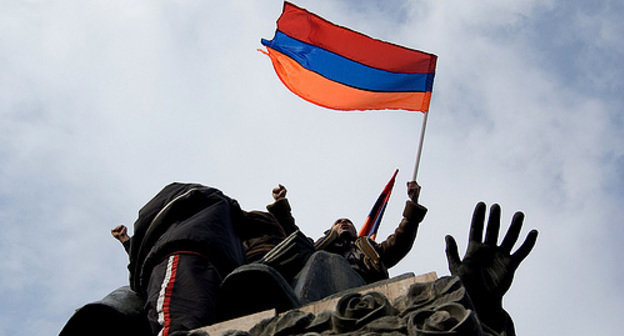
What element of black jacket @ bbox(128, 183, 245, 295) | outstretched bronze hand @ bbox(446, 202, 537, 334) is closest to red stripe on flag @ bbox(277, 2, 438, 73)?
black jacket @ bbox(128, 183, 245, 295)

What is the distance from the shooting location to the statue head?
8.88 m

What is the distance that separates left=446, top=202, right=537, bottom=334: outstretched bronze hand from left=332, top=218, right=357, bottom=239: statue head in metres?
3.25

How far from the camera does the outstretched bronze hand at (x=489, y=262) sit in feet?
17.2

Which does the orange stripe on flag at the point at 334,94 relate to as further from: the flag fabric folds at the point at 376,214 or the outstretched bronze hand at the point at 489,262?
the outstretched bronze hand at the point at 489,262

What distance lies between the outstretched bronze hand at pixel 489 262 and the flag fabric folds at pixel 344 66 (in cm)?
573

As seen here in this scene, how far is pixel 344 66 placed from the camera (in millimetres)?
11688

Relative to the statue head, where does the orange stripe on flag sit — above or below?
above

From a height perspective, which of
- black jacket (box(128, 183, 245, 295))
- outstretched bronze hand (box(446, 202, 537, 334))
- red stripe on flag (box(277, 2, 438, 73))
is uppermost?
red stripe on flag (box(277, 2, 438, 73))

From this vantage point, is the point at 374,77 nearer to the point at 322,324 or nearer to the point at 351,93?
Result: the point at 351,93

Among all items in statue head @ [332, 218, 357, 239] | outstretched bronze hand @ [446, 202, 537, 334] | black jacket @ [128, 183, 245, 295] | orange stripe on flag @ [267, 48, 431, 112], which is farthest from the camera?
orange stripe on flag @ [267, 48, 431, 112]

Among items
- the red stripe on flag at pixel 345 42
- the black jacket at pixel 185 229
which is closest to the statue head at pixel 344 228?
the black jacket at pixel 185 229

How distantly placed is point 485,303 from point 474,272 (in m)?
0.23

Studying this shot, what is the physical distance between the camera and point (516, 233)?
566cm

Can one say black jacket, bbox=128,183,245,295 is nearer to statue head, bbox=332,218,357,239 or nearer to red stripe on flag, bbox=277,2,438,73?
statue head, bbox=332,218,357,239
